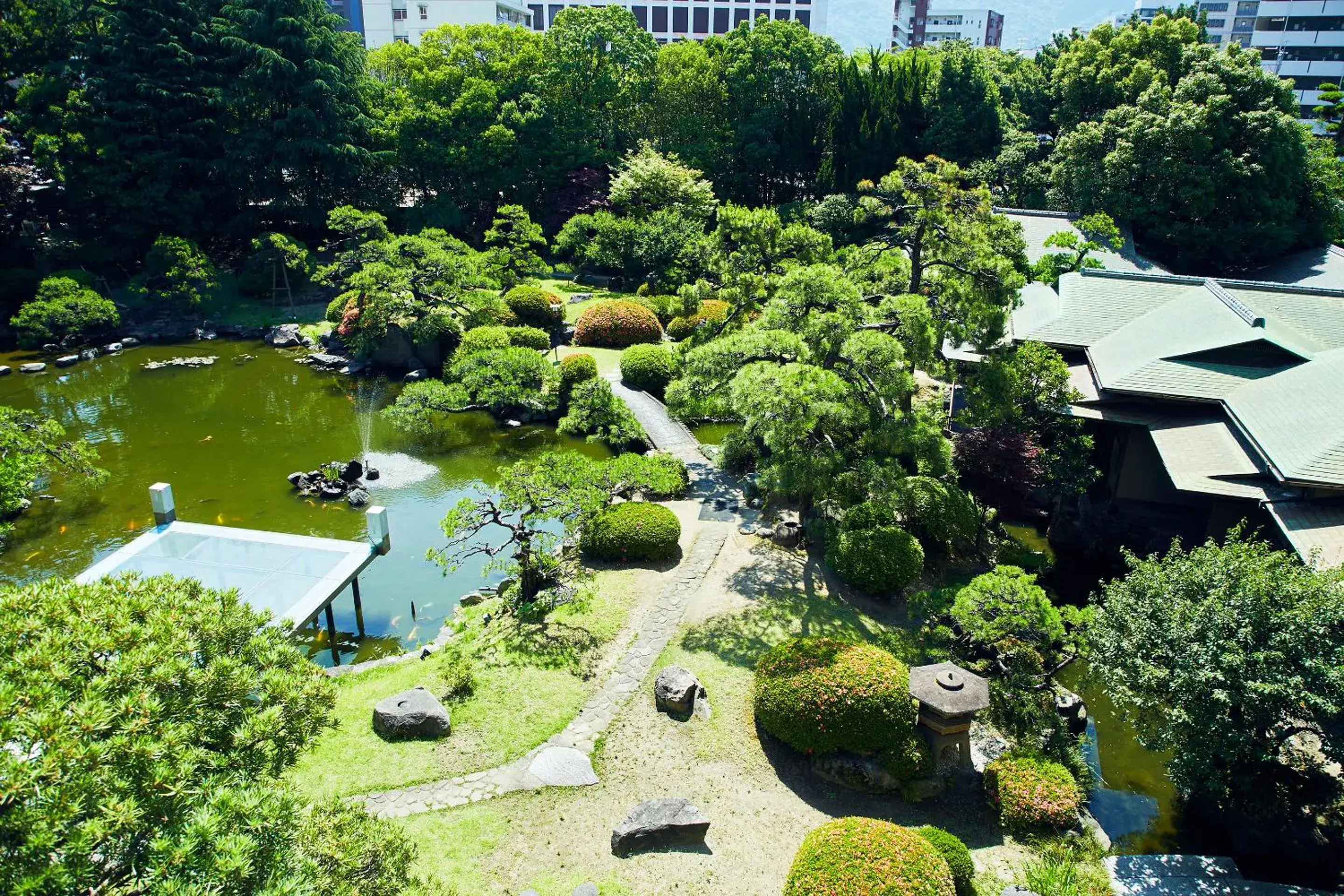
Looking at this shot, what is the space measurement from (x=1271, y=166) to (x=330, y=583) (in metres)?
31.3

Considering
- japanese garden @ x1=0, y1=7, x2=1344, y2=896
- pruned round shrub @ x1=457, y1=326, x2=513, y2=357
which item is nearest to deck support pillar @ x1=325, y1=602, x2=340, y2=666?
japanese garden @ x1=0, y1=7, x2=1344, y2=896

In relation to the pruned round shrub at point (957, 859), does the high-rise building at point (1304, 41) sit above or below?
above

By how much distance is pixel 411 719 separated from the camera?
33.2 feet

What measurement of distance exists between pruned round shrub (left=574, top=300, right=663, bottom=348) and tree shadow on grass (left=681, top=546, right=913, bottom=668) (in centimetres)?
1415

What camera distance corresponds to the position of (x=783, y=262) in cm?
1784

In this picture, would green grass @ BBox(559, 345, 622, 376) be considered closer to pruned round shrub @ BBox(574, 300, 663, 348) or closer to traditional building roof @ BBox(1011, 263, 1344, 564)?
pruned round shrub @ BBox(574, 300, 663, 348)

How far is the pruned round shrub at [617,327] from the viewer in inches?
1065

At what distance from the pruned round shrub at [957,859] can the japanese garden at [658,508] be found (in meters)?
0.04

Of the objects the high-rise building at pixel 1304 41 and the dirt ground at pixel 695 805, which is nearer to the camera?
the dirt ground at pixel 695 805

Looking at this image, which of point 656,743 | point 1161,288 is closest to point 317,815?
point 656,743

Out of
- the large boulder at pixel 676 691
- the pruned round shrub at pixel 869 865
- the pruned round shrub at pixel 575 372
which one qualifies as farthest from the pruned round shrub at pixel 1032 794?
the pruned round shrub at pixel 575 372

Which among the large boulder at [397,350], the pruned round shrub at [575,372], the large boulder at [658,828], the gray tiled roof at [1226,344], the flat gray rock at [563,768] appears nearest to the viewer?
the large boulder at [658,828]

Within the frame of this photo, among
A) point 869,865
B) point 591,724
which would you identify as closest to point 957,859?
point 869,865

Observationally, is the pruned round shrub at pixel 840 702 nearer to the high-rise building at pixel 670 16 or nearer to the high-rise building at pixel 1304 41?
the high-rise building at pixel 670 16
